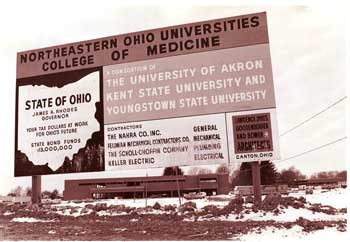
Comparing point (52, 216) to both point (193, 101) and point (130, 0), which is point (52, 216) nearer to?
point (193, 101)

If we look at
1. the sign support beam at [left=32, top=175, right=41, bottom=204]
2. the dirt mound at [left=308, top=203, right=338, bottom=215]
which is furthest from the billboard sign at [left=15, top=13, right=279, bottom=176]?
the dirt mound at [left=308, top=203, right=338, bottom=215]

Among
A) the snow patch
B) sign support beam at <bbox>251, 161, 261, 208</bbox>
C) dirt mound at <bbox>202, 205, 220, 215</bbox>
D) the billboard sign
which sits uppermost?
the billboard sign

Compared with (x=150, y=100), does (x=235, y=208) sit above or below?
below

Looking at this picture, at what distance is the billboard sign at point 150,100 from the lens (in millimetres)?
10539

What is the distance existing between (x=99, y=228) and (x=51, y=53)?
592cm

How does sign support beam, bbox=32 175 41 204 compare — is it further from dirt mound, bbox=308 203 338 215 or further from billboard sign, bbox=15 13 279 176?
dirt mound, bbox=308 203 338 215

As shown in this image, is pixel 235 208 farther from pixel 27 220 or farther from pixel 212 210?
pixel 27 220

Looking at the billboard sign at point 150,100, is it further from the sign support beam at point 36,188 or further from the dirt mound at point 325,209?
the dirt mound at point 325,209

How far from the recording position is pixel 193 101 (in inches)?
424

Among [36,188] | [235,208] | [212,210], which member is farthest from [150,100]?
[36,188]

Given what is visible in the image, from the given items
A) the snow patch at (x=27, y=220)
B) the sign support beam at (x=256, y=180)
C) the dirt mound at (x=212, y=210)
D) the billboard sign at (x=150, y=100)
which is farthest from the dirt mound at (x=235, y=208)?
the snow patch at (x=27, y=220)

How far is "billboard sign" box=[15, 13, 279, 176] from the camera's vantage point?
1054 cm

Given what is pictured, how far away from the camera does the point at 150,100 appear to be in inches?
Result: 437

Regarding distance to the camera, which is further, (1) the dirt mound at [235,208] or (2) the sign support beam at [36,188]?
(2) the sign support beam at [36,188]
